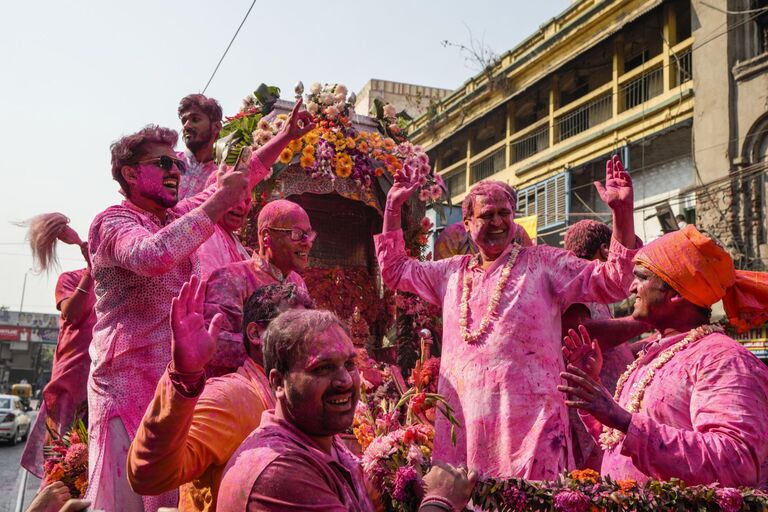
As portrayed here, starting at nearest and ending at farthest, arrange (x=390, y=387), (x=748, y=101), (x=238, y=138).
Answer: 1. (x=390, y=387)
2. (x=238, y=138)
3. (x=748, y=101)

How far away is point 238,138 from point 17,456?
14.5 m

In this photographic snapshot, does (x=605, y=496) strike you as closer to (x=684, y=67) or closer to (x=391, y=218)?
(x=391, y=218)

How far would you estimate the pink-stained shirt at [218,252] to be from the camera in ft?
13.7

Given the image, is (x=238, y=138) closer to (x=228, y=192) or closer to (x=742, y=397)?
(x=228, y=192)

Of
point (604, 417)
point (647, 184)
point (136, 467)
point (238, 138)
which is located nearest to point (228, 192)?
point (136, 467)

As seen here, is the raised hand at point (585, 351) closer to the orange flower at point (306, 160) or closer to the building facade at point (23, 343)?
the orange flower at point (306, 160)

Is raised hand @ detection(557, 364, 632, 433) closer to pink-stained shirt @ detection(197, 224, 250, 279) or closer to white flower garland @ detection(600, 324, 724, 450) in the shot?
white flower garland @ detection(600, 324, 724, 450)

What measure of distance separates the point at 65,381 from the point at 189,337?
459cm

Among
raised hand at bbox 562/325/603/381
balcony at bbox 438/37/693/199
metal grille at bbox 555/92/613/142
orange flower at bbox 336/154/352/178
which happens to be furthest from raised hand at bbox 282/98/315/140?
metal grille at bbox 555/92/613/142

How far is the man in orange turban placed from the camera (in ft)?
8.91

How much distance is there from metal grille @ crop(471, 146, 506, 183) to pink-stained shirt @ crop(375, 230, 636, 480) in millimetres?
20170

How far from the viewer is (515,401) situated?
3994 millimetres

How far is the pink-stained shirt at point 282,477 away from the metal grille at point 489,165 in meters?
22.4

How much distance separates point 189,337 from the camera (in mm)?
2281
